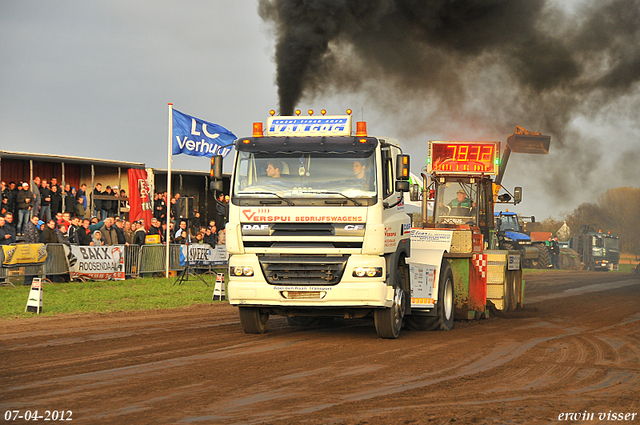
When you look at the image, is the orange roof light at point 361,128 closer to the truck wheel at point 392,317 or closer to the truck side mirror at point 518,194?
the truck wheel at point 392,317

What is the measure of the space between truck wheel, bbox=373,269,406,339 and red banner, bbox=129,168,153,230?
56.1 ft

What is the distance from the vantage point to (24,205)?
68.9 feet

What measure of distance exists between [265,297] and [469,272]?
18.3ft

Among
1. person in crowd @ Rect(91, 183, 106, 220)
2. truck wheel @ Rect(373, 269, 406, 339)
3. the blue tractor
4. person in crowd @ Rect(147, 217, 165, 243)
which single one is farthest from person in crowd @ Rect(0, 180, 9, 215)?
the blue tractor

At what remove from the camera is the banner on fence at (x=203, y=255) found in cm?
2344

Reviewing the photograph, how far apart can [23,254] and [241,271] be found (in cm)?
976

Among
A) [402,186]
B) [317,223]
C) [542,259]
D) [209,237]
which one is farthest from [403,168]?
[542,259]

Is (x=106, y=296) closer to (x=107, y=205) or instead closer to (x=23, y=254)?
(x=23, y=254)

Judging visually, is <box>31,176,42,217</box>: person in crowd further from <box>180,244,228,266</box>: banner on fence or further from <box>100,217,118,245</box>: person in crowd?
<box>180,244,228,266</box>: banner on fence

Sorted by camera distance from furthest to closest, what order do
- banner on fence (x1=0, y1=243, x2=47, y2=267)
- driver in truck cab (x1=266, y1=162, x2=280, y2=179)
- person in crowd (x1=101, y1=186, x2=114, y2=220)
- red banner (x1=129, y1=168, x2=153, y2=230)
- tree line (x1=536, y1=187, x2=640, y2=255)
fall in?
1. tree line (x1=536, y1=187, x2=640, y2=255)
2. red banner (x1=129, y1=168, x2=153, y2=230)
3. person in crowd (x1=101, y1=186, x2=114, y2=220)
4. banner on fence (x1=0, y1=243, x2=47, y2=267)
5. driver in truck cab (x1=266, y1=162, x2=280, y2=179)

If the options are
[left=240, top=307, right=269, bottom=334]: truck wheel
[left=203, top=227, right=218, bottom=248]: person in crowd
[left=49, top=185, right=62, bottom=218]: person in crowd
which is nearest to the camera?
[left=240, top=307, right=269, bottom=334]: truck wheel

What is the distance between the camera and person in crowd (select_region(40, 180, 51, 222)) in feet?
72.5

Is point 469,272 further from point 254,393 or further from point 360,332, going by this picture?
point 254,393

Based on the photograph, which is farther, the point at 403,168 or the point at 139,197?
the point at 139,197
